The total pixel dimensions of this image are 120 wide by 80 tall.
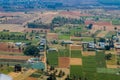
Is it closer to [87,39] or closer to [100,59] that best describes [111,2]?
[87,39]

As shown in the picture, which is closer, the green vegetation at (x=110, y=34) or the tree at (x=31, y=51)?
the tree at (x=31, y=51)

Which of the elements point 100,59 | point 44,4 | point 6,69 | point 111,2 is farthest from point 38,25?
point 111,2

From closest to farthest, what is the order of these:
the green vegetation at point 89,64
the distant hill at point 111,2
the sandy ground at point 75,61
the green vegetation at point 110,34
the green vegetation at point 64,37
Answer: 1. the green vegetation at point 89,64
2. the sandy ground at point 75,61
3. the green vegetation at point 64,37
4. the green vegetation at point 110,34
5. the distant hill at point 111,2

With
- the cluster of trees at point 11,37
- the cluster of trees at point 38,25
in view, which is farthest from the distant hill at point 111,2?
the cluster of trees at point 11,37

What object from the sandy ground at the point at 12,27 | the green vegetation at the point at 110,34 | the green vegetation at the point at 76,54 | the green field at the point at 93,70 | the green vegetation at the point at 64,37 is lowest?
the green field at the point at 93,70

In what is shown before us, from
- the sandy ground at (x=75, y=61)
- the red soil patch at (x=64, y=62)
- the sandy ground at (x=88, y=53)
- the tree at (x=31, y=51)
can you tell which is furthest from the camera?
the sandy ground at (x=88, y=53)

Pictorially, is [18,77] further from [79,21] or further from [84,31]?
[79,21]

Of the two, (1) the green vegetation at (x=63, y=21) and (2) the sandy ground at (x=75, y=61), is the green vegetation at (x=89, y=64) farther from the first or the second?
(1) the green vegetation at (x=63, y=21)

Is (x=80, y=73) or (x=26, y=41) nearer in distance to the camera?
(x=80, y=73)

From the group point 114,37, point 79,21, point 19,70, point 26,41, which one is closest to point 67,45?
point 26,41
